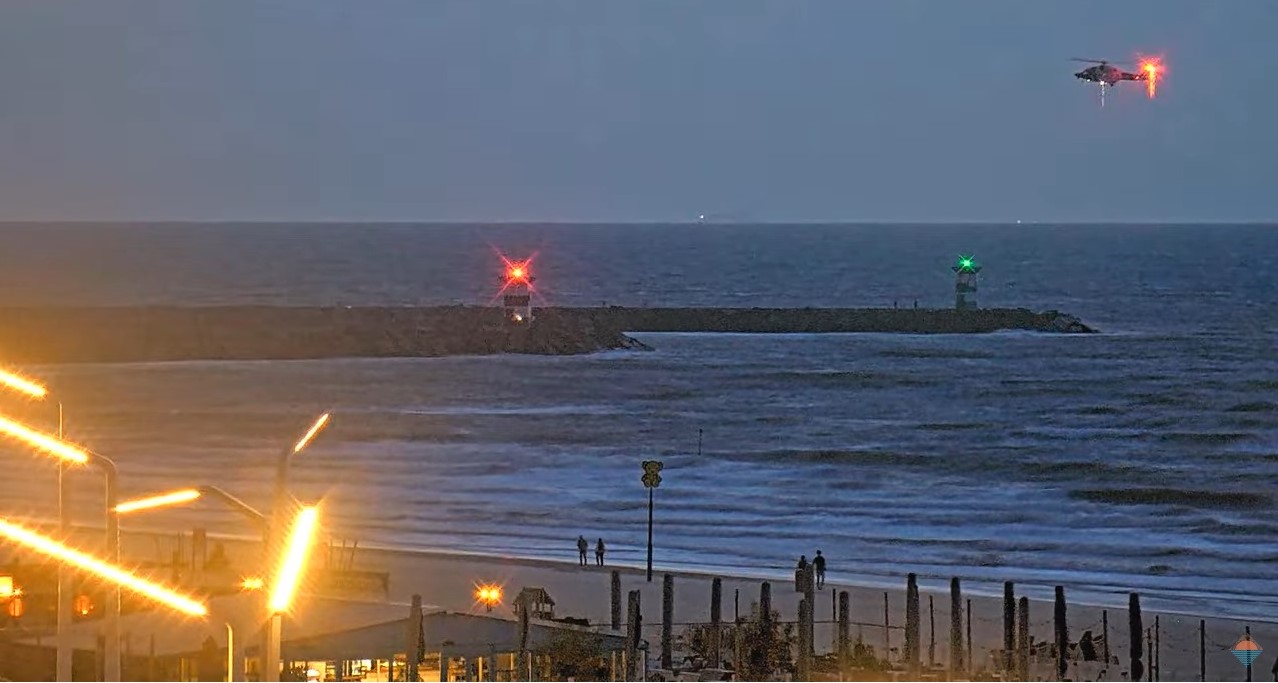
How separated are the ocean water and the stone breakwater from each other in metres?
3.49

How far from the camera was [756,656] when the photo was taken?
21500mm

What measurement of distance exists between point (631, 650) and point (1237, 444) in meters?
42.7

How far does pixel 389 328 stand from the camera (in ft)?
336

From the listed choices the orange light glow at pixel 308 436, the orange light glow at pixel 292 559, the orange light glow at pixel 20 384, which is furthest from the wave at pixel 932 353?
the orange light glow at pixel 292 559

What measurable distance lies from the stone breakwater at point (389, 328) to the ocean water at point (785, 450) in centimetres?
349

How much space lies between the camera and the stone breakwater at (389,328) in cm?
9731

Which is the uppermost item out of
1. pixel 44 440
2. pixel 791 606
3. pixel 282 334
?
pixel 282 334

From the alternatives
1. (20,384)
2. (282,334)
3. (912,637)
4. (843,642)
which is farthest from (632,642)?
(282,334)

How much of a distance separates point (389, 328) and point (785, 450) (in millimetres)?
50917

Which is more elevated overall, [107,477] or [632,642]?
[107,477]

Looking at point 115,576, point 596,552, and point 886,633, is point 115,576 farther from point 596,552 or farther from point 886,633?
point 596,552

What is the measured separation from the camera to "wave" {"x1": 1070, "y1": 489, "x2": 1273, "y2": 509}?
1753 inches

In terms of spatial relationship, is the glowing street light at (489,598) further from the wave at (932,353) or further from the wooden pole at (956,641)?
the wave at (932,353)

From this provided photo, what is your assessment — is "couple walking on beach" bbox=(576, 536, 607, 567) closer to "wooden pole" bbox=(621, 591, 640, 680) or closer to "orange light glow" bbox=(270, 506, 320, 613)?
"wooden pole" bbox=(621, 591, 640, 680)
